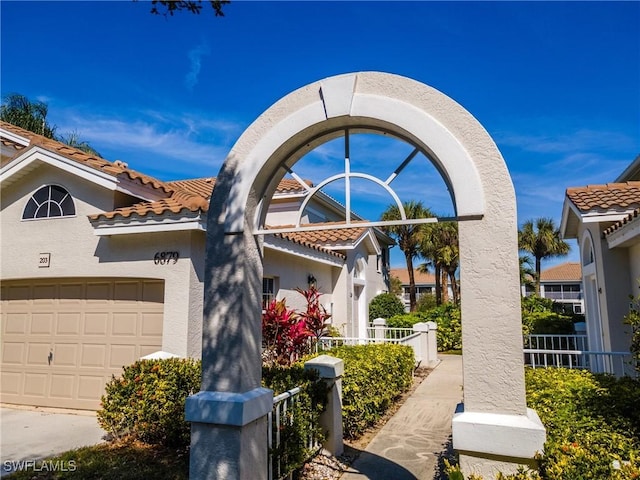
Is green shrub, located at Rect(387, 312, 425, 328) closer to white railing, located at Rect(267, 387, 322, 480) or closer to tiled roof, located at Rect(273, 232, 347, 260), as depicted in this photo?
tiled roof, located at Rect(273, 232, 347, 260)

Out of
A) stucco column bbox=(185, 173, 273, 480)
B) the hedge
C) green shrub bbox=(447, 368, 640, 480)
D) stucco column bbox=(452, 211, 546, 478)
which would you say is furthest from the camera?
the hedge

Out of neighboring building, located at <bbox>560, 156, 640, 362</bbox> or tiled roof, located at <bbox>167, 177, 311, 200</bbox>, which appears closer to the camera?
neighboring building, located at <bbox>560, 156, 640, 362</bbox>

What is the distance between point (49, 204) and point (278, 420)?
26.9ft

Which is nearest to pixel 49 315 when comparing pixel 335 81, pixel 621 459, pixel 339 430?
pixel 339 430

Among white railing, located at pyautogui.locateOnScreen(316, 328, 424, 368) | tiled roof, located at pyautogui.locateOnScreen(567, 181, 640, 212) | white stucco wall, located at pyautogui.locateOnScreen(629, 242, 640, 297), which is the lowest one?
white railing, located at pyautogui.locateOnScreen(316, 328, 424, 368)

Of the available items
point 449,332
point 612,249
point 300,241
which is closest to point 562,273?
point 449,332

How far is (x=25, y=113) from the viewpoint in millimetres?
20828

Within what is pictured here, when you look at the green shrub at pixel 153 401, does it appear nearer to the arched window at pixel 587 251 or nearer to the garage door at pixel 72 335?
the garage door at pixel 72 335

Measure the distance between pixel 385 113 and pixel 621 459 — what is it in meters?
3.45

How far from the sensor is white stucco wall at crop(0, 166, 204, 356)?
8078 mm

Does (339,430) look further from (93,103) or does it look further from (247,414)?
(93,103)

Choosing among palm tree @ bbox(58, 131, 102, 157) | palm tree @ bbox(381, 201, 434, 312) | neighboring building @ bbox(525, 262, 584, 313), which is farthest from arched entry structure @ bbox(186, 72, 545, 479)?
neighboring building @ bbox(525, 262, 584, 313)

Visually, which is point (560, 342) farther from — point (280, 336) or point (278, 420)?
point (278, 420)

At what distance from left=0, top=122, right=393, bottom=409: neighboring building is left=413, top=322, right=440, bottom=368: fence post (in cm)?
582
